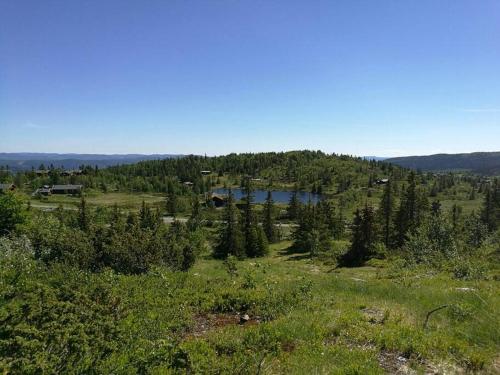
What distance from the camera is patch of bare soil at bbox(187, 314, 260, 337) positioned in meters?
10.2

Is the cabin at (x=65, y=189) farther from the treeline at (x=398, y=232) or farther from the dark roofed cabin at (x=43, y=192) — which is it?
the treeline at (x=398, y=232)

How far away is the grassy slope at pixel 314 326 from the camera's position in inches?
308

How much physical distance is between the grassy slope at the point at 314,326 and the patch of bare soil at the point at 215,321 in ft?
0.10

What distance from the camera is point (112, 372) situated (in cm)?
672

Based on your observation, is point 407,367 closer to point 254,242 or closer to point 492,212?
point 254,242

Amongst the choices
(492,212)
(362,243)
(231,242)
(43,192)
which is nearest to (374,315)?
(362,243)

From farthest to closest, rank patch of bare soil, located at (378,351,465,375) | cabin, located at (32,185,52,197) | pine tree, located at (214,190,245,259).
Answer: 1. cabin, located at (32,185,52,197)
2. pine tree, located at (214,190,245,259)
3. patch of bare soil, located at (378,351,465,375)

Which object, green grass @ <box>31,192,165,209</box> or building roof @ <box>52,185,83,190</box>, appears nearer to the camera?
green grass @ <box>31,192,165,209</box>

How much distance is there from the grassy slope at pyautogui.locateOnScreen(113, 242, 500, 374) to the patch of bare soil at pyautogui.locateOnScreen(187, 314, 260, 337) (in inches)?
1.2

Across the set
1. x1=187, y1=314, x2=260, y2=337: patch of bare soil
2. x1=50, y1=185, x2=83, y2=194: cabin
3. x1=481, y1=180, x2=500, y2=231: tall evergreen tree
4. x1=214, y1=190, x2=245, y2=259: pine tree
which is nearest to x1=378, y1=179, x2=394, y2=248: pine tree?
x1=214, y1=190, x2=245, y2=259: pine tree

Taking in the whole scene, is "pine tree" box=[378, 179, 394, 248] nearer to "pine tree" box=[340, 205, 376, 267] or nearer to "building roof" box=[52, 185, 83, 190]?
"pine tree" box=[340, 205, 376, 267]

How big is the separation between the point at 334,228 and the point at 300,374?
8206cm

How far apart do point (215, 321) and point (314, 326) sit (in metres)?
3.13

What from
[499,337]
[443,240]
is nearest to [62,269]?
[499,337]
